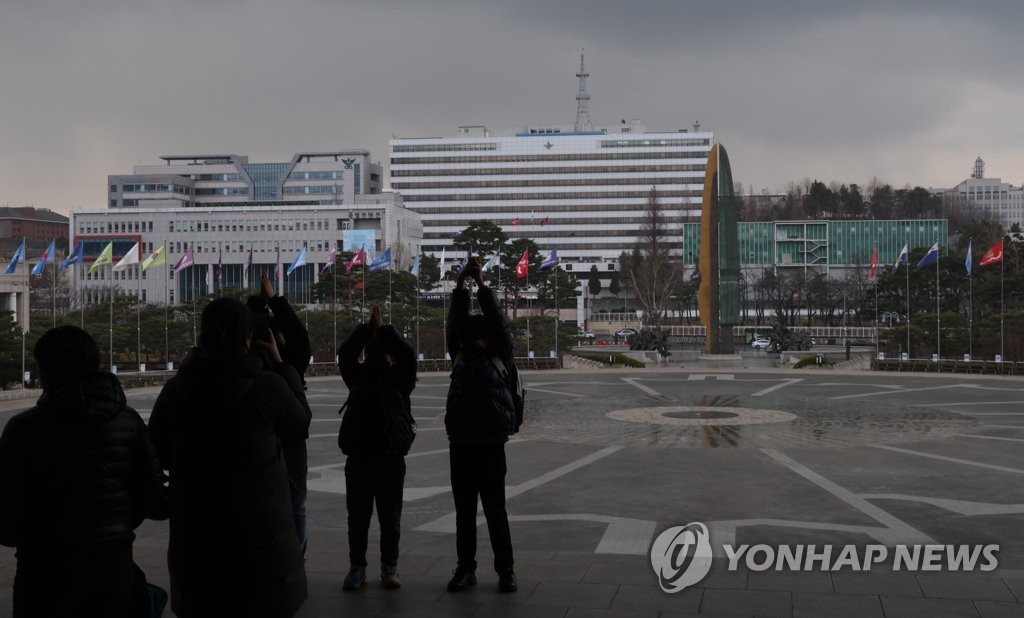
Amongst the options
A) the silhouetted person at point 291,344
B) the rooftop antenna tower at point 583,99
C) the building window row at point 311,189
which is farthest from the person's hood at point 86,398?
the rooftop antenna tower at point 583,99

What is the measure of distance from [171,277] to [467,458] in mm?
120007

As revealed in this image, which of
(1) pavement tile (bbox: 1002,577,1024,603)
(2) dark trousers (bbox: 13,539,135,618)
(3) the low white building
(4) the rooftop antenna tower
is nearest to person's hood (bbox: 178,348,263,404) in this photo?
(2) dark trousers (bbox: 13,539,135,618)

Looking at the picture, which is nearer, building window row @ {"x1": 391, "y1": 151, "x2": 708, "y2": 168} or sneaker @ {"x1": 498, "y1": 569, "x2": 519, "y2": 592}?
sneaker @ {"x1": 498, "y1": 569, "x2": 519, "y2": 592}

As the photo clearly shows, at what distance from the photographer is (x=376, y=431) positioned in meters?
7.18

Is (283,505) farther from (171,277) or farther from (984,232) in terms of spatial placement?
(171,277)

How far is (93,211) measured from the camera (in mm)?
123438

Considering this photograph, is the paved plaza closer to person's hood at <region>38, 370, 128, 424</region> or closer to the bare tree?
person's hood at <region>38, 370, 128, 424</region>

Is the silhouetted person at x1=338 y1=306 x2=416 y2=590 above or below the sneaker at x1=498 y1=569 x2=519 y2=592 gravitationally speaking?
above

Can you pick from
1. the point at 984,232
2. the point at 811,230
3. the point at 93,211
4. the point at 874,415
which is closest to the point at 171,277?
the point at 93,211

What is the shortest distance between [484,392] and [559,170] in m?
151

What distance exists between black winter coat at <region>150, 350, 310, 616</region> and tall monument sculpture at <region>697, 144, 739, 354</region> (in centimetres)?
4581

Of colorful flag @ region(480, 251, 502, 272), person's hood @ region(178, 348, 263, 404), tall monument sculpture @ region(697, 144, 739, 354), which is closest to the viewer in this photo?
person's hood @ region(178, 348, 263, 404)

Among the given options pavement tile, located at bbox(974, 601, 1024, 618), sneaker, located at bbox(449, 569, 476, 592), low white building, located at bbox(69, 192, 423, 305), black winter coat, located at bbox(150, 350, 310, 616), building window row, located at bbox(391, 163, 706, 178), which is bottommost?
pavement tile, located at bbox(974, 601, 1024, 618)

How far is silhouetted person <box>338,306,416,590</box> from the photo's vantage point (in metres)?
7.20
